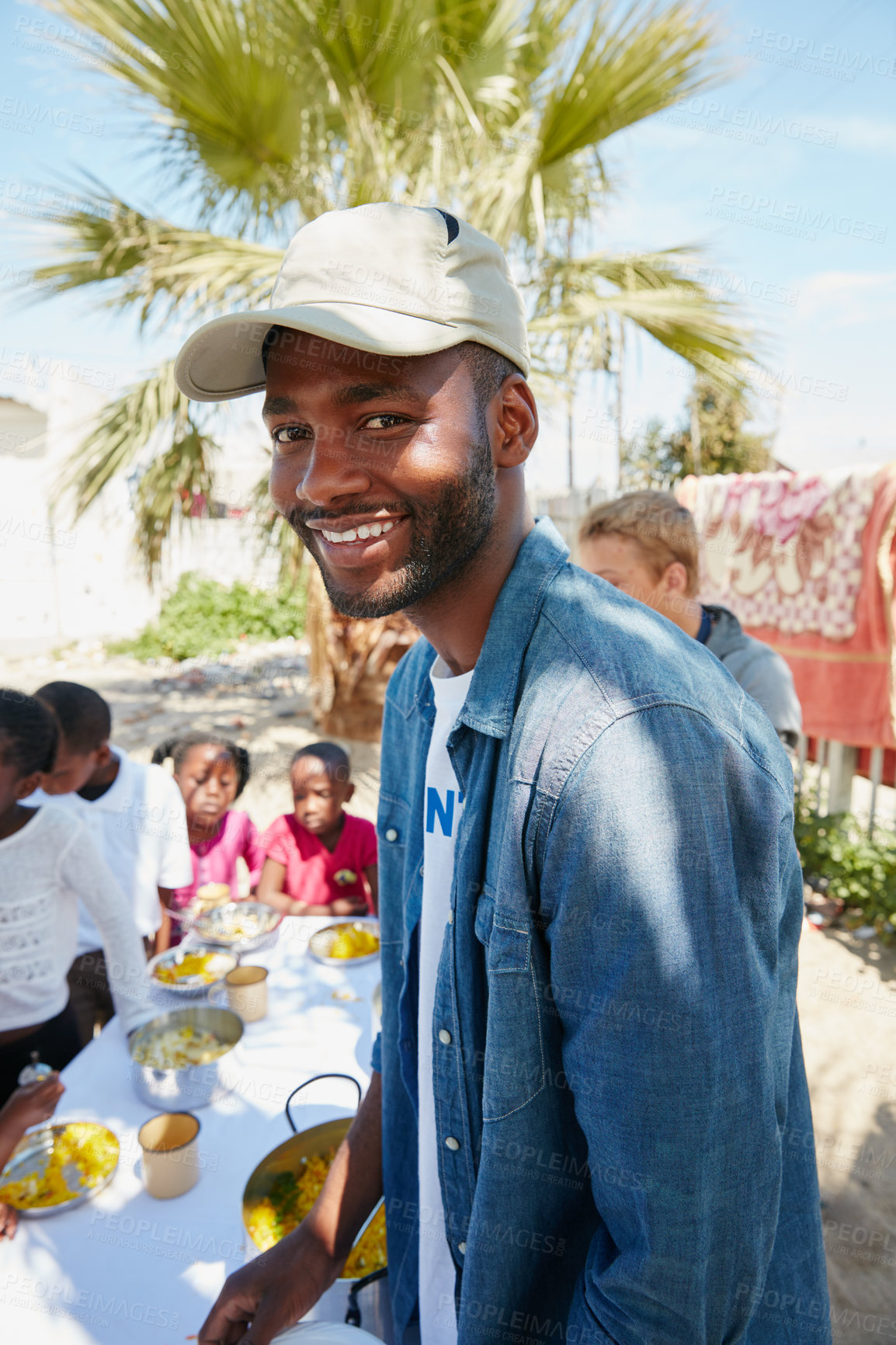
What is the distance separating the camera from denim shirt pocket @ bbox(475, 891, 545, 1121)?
2.66ft

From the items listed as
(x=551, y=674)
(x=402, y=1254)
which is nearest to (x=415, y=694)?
(x=551, y=674)

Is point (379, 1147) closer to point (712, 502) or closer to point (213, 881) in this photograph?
point (213, 881)

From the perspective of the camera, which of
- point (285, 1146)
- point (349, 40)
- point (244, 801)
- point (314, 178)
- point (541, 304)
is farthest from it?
point (244, 801)

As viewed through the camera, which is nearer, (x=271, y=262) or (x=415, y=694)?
(x=415, y=694)

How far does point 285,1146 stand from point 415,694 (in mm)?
938

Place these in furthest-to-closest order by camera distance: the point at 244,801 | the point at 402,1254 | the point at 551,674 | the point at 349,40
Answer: the point at 244,801 → the point at 349,40 → the point at 402,1254 → the point at 551,674

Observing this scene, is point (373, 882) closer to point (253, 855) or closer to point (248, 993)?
point (253, 855)

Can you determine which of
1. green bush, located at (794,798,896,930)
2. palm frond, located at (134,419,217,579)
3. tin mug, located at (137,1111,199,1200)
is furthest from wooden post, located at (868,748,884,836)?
palm frond, located at (134,419,217,579)

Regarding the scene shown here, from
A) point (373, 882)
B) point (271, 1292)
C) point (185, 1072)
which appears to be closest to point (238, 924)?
point (373, 882)

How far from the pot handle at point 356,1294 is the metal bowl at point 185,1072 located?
1.85 feet

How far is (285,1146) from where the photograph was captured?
1436mm

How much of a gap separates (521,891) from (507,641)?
0.31 metres

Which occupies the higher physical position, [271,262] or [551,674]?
[271,262]

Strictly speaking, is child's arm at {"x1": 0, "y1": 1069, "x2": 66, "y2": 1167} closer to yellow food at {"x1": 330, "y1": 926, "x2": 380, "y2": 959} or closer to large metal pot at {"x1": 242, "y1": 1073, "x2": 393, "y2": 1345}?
large metal pot at {"x1": 242, "y1": 1073, "x2": 393, "y2": 1345}
